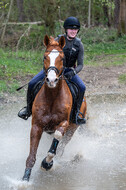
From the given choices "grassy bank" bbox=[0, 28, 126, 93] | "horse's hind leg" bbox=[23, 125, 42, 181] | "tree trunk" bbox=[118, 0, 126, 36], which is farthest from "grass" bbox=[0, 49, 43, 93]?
"tree trunk" bbox=[118, 0, 126, 36]

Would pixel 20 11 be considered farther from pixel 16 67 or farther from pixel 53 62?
pixel 53 62

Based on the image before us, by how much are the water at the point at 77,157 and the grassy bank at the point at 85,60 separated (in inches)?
138

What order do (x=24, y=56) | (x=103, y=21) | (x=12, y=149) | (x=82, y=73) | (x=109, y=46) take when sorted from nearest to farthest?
(x=12, y=149) → (x=82, y=73) → (x=24, y=56) → (x=109, y=46) → (x=103, y=21)

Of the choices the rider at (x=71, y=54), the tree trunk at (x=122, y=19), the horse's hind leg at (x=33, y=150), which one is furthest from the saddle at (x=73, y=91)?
the tree trunk at (x=122, y=19)

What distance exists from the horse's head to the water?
1.69m

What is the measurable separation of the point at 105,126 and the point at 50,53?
13.9ft

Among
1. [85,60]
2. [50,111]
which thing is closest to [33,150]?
[50,111]

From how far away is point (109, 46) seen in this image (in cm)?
2370

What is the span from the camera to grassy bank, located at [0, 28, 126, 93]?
1354 cm

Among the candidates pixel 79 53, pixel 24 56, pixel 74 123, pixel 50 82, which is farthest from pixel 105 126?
pixel 24 56

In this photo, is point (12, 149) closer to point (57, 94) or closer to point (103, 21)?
point (57, 94)

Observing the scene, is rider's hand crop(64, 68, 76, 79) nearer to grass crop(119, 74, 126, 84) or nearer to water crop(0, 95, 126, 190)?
water crop(0, 95, 126, 190)

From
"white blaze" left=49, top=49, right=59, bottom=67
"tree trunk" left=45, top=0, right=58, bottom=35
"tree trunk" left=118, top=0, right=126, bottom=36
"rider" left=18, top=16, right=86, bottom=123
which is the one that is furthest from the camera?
"tree trunk" left=118, top=0, right=126, bottom=36

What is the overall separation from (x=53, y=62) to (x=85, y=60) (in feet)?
45.5
